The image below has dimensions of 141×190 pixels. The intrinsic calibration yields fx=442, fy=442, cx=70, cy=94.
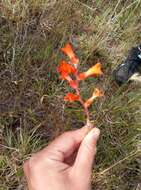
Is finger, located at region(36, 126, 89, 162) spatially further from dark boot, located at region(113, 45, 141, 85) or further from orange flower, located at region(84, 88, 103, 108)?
dark boot, located at region(113, 45, 141, 85)

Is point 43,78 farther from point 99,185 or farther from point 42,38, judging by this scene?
point 99,185

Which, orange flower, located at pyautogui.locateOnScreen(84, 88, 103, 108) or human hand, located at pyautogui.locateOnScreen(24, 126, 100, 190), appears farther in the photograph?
orange flower, located at pyautogui.locateOnScreen(84, 88, 103, 108)

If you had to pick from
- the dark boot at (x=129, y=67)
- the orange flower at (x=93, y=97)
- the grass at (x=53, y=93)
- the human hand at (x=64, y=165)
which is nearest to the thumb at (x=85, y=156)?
the human hand at (x=64, y=165)

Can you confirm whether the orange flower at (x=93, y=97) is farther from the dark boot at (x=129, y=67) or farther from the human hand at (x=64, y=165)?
the dark boot at (x=129, y=67)

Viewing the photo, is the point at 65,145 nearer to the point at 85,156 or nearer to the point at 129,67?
the point at 85,156

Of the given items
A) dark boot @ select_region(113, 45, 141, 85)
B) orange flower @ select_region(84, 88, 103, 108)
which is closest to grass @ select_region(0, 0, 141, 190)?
dark boot @ select_region(113, 45, 141, 85)

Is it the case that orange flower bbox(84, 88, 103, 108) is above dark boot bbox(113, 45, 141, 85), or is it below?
above

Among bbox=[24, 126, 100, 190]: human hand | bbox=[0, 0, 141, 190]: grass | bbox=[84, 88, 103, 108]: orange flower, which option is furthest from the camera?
bbox=[0, 0, 141, 190]: grass

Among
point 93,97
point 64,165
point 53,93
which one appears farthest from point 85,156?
point 53,93
